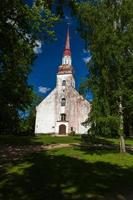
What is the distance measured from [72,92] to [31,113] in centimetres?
1431

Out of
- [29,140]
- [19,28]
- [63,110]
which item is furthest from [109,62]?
[63,110]

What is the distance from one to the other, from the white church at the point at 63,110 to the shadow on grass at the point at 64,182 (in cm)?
4533

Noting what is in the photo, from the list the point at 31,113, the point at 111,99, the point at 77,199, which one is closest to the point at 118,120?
the point at 111,99

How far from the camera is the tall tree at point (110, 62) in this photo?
20516 mm

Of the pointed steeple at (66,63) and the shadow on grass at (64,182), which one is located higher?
the pointed steeple at (66,63)

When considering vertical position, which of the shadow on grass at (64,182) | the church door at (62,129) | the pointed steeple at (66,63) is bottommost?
the shadow on grass at (64,182)

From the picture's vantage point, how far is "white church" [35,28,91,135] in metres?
60.8

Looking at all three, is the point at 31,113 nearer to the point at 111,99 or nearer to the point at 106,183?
the point at 111,99

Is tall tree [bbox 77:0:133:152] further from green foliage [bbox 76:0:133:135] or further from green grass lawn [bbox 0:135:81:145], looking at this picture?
green grass lawn [bbox 0:135:81:145]

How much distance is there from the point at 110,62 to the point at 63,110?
41.5 m

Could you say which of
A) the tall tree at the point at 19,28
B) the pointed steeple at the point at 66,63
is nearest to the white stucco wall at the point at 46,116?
the pointed steeple at the point at 66,63

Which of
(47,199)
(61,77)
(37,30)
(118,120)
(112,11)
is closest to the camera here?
(47,199)

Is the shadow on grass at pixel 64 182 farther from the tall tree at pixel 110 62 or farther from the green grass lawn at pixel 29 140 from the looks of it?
the green grass lawn at pixel 29 140

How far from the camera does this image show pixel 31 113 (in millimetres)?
73000
